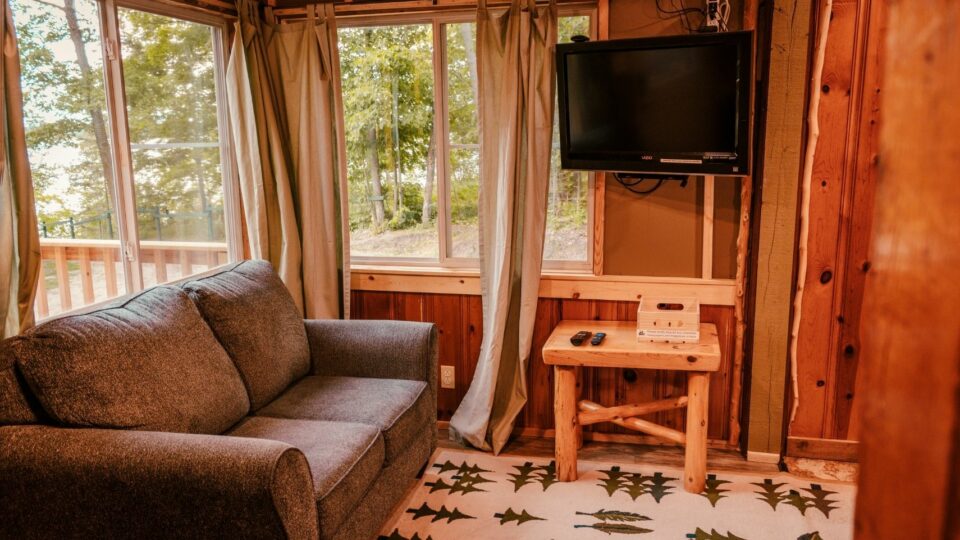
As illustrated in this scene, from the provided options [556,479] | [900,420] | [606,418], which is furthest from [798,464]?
[900,420]

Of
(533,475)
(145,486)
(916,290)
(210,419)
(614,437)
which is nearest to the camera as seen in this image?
(916,290)

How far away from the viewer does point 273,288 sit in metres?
3.18

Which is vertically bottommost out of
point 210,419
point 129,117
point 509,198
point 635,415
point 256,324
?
point 635,415

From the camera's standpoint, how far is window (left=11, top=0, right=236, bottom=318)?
2.67m

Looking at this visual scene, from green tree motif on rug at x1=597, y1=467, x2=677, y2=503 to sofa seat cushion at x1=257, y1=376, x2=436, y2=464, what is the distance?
822 mm

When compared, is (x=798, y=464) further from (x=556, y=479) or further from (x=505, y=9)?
(x=505, y=9)

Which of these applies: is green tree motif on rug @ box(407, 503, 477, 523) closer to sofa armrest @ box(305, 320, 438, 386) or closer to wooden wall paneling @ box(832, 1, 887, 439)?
sofa armrest @ box(305, 320, 438, 386)

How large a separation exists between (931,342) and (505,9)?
3.05 m

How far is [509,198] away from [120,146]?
1663 millimetres

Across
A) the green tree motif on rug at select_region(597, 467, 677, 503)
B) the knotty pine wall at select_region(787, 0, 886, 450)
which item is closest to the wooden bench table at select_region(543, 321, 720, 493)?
the green tree motif on rug at select_region(597, 467, 677, 503)

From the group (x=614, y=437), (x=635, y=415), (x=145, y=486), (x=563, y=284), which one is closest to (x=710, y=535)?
(x=635, y=415)

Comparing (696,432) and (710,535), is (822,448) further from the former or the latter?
(710,535)

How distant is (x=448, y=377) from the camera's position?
3.79m

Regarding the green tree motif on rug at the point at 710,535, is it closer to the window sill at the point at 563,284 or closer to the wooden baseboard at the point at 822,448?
the wooden baseboard at the point at 822,448
